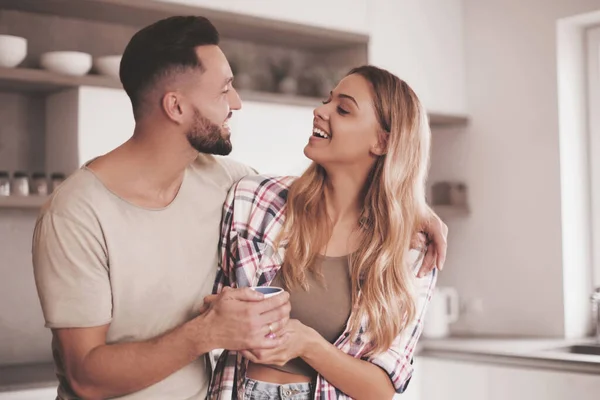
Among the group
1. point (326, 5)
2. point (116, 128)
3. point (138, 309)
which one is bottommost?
point (138, 309)

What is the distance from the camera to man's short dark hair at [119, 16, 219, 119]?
75.2 inches

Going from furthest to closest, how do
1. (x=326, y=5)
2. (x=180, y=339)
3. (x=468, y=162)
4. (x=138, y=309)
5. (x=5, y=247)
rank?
(x=468, y=162) < (x=326, y=5) < (x=5, y=247) < (x=138, y=309) < (x=180, y=339)

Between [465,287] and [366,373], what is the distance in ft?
7.88

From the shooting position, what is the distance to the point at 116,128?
311 centimetres

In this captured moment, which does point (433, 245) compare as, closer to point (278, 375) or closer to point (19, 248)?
point (278, 375)

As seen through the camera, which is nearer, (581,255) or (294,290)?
(294,290)

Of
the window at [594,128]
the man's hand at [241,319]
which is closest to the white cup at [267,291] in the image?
the man's hand at [241,319]

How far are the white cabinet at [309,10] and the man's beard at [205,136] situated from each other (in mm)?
1414

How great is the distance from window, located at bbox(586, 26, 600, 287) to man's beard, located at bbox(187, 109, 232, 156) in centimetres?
244

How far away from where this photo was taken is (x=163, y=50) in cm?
190

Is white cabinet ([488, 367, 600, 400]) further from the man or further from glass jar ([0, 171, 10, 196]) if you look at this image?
glass jar ([0, 171, 10, 196])

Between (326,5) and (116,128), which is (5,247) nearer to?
(116,128)

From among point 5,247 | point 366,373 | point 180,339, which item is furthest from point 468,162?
point 180,339

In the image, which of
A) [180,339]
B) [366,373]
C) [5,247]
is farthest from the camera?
[5,247]
